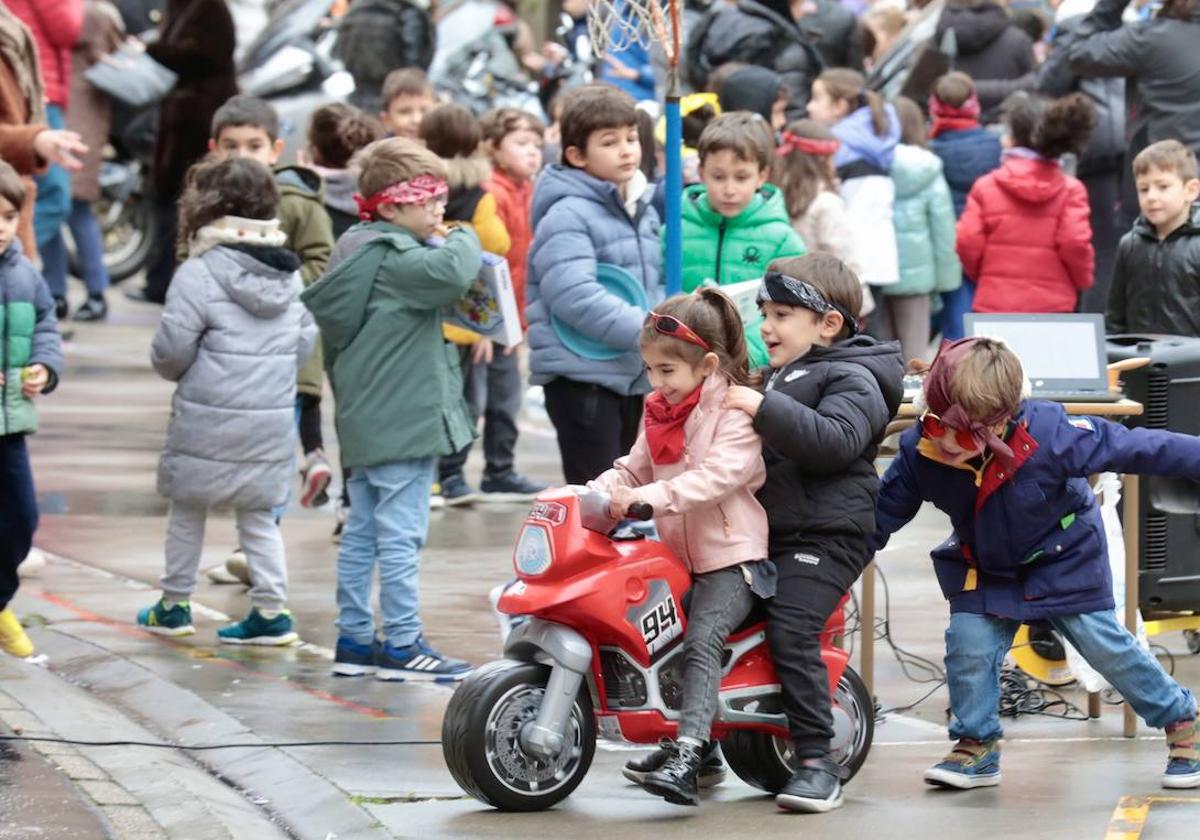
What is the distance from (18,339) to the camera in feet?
26.8

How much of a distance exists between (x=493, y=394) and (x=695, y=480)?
5.78 m

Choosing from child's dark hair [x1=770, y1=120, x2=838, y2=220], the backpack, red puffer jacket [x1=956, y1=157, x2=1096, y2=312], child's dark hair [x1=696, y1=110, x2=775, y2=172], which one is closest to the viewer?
child's dark hair [x1=696, y1=110, x2=775, y2=172]

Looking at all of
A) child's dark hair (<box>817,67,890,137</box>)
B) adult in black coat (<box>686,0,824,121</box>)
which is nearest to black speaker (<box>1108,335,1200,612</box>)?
child's dark hair (<box>817,67,890,137</box>)

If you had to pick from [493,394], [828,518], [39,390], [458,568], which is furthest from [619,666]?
[493,394]

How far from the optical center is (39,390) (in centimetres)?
821

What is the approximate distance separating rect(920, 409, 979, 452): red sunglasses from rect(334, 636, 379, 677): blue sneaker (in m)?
2.48

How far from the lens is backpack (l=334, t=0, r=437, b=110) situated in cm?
1652

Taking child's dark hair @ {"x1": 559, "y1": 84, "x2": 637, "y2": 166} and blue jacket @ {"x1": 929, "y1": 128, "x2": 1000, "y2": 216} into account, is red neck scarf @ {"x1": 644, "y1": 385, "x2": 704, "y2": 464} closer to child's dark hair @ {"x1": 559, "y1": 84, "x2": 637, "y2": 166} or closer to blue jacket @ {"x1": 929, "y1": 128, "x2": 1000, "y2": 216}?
child's dark hair @ {"x1": 559, "y1": 84, "x2": 637, "y2": 166}

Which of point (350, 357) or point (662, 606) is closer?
point (662, 606)

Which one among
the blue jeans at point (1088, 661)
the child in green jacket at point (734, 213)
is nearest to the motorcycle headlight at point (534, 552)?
the blue jeans at point (1088, 661)

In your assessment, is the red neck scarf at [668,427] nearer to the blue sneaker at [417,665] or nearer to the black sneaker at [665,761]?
the black sneaker at [665,761]

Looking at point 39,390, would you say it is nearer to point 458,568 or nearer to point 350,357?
point 350,357

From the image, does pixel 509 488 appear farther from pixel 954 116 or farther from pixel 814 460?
pixel 814 460

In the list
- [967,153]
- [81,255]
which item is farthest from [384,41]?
[967,153]
